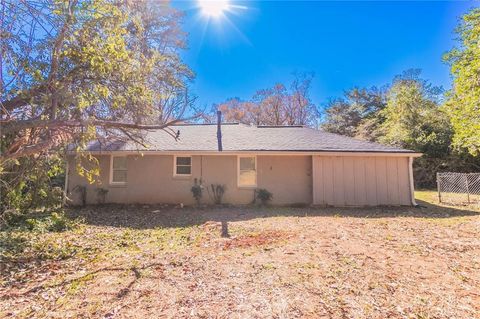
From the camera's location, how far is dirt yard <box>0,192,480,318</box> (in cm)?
322

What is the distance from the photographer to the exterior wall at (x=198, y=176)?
11.4 meters

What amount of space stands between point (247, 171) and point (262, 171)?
2.18 ft

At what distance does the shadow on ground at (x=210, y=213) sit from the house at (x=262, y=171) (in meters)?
0.71

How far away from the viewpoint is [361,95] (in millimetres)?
30000

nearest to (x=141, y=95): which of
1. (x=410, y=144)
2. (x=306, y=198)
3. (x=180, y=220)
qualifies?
(x=180, y=220)

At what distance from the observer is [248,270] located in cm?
435

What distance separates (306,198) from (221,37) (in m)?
7.64

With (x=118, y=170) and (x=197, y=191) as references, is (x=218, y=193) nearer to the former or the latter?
(x=197, y=191)

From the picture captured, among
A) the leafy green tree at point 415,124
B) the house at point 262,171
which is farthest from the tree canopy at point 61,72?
the leafy green tree at point 415,124

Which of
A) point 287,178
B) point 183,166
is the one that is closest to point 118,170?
point 183,166

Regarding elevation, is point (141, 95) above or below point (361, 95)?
below

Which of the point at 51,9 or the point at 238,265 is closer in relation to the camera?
the point at 51,9

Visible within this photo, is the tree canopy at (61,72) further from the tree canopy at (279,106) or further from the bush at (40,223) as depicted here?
the tree canopy at (279,106)

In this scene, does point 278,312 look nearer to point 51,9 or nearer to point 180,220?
point 51,9
